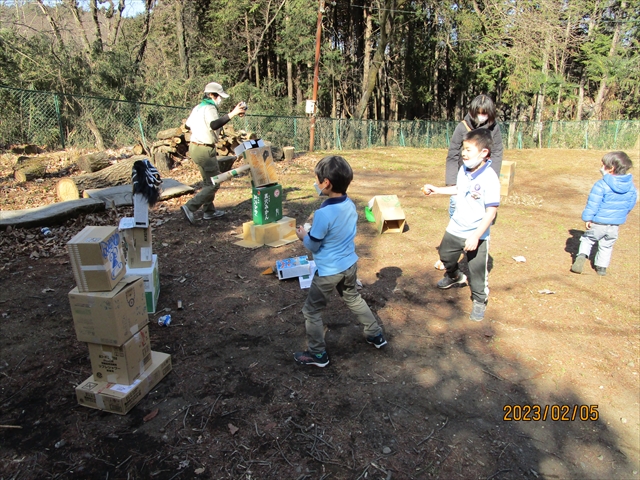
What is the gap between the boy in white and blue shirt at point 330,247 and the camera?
3.05 metres

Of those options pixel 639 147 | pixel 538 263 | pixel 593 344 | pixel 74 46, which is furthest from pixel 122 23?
pixel 639 147

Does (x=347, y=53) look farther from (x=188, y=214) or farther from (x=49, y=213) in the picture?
(x=49, y=213)

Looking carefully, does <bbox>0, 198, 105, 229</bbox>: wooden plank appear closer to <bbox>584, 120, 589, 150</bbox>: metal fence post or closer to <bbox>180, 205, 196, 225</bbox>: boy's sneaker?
<bbox>180, 205, 196, 225</bbox>: boy's sneaker

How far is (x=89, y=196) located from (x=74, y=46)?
1127cm

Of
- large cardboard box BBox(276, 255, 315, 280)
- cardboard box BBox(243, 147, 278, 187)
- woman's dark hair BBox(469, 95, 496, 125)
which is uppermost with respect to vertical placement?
woman's dark hair BBox(469, 95, 496, 125)

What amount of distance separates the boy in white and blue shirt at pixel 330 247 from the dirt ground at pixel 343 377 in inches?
12.7

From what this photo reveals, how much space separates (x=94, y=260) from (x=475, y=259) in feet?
10.3

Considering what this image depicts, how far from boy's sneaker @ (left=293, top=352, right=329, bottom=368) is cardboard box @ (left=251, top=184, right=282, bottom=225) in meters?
3.16

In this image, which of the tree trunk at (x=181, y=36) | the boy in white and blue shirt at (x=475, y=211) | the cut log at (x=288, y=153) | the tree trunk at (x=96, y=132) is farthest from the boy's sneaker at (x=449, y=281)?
the tree trunk at (x=181, y=36)

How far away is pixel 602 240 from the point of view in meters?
5.31

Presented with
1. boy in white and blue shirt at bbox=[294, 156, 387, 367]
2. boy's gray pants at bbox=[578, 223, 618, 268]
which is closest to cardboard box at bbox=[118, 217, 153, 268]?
boy in white and blue shirt at bbox=[294, 156, 387, 367]

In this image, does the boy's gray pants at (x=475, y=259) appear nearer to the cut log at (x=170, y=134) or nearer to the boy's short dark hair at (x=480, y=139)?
the boy's short dark hair at (x=480, y=139)

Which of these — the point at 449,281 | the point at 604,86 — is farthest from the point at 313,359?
the point at 604,86

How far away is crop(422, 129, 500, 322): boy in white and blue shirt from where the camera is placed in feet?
12.1
